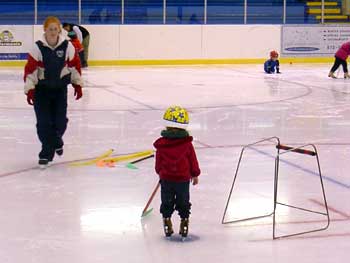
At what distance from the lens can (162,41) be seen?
20.2 meters

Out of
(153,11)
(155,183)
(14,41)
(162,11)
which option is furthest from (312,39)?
(155,183)

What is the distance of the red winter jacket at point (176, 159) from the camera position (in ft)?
13.9

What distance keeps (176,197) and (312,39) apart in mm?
17333

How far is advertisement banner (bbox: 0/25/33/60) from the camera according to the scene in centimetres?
1894

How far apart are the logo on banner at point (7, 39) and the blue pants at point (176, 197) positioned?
15.3m

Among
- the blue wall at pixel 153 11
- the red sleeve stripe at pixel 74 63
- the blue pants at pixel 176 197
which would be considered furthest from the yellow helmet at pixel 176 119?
the blue wall at pixel 153 11

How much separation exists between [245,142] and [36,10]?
13115mm

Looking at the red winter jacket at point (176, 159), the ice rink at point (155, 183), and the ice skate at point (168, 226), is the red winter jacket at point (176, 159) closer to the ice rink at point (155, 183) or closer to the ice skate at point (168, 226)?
the ice skate at point (168, 226)

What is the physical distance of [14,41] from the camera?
19062mm

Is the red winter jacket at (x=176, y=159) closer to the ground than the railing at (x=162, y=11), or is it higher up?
closer to the ground

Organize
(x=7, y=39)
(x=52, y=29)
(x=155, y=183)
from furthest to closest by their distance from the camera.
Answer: (x=7, y=39) < (x=52, y=29) < (x=155, y=183)

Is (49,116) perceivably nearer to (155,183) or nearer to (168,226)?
(155,183)

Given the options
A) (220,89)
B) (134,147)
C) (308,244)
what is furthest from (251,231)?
(220,89)

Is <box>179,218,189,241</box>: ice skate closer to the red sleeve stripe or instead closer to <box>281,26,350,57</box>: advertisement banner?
the red sleeve stripe
